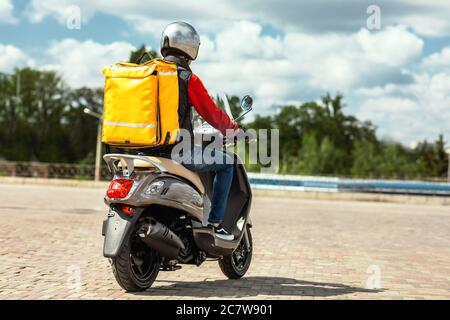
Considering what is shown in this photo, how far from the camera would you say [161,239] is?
5.26m

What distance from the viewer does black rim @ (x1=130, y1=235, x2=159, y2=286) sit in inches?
209

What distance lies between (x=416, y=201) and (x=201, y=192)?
1027 inches

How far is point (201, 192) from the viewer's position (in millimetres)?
5750

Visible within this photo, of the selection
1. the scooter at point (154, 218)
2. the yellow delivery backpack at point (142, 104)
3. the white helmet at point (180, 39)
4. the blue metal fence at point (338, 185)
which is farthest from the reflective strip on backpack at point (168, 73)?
the blue metal fence at point (338, 185)

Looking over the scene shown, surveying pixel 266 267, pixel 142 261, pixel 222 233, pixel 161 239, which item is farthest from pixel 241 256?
pixel 161 239

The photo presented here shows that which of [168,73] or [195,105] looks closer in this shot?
[168,73]

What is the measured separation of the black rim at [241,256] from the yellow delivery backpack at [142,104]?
1678mm

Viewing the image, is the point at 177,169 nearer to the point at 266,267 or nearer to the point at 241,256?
the point at 241,256

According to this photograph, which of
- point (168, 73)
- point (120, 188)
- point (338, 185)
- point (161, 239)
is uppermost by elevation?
point (168, 73)

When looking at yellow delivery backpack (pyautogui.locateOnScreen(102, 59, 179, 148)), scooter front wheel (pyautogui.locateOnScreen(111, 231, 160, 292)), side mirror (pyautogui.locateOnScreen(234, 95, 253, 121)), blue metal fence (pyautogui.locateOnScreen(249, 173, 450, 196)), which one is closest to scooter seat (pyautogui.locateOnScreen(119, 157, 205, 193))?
yellow delivery backpack (pyautogui.locateOnScreen(102, 59, 179, 148))

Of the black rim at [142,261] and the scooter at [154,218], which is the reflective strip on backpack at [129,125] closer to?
the scooter at [154,218]

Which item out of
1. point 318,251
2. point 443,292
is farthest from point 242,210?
point 318,251

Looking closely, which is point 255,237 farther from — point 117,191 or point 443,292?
point 117,191

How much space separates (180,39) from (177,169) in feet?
3.10
